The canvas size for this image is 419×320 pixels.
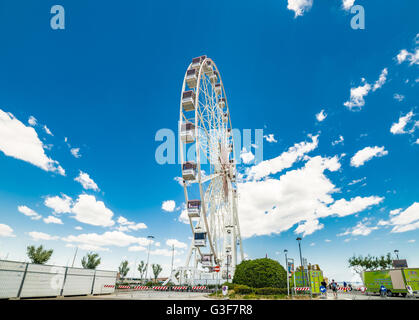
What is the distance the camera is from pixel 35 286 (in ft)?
50.9

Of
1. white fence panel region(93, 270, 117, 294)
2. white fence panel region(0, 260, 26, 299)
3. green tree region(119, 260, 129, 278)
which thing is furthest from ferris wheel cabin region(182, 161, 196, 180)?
green tree region(119, 260, 129, 278)

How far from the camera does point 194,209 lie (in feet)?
86.7

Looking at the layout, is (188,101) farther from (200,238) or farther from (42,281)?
(42,281)

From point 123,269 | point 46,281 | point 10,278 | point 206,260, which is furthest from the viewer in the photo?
point 123,269

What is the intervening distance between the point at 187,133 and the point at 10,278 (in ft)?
58.4

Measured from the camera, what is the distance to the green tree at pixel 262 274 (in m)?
21.7

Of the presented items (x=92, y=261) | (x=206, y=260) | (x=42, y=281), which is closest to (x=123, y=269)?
(x=92, y=261)

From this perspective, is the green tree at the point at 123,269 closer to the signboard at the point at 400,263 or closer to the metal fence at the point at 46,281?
the metal fence at the point at 46,281

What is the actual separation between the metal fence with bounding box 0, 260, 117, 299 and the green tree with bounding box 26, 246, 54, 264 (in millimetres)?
34456

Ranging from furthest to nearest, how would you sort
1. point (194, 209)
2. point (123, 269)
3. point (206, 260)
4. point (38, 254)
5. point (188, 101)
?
point (123, 269) < point (38, 254) < point (206, 260) < point (194, 209) < point (188, 101)

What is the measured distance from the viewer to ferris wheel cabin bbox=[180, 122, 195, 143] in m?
25.0
